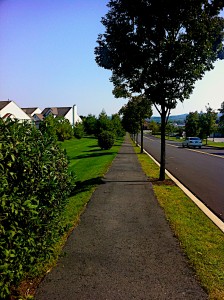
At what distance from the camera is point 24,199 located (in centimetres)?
338

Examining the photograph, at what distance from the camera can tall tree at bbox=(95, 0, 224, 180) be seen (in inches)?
402

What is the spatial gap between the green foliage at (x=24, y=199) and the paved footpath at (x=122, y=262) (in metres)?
0.59

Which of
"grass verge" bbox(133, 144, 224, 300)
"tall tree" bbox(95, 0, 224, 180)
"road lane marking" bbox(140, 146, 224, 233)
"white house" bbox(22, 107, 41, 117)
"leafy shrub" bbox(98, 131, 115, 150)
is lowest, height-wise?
"road lane marking" bbox(140, 146, 224, 233)

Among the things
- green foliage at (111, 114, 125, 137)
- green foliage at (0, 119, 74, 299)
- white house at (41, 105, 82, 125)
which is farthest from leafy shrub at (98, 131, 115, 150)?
white house at (41, 105, 82, 125)

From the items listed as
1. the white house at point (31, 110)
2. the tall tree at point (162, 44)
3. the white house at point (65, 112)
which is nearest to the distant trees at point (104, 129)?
the white house at point (65, 112)

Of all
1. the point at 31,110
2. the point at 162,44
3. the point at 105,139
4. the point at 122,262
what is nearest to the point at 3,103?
the point at 105,139

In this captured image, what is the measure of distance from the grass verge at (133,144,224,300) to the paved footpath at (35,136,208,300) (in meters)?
0.15

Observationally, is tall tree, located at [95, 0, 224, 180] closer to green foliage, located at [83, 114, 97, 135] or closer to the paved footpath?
the paved footpath

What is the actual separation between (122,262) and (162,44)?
8822 millimetres

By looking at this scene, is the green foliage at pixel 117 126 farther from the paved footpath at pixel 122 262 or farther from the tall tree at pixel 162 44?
the paved footpath at pixel 122 262

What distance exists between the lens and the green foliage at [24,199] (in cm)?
315

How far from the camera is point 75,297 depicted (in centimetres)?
356

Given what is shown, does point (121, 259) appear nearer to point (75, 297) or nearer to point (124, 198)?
point (75, 297)

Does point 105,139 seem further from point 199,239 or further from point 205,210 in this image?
point 199,239
